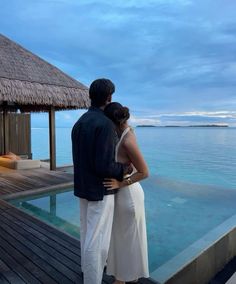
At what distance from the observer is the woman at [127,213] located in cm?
162

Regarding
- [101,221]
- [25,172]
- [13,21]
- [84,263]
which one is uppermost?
[13,21]

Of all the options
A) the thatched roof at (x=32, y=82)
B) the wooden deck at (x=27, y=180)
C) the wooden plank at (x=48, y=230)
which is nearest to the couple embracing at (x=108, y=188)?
the wooden plank at (x=48, y=230)

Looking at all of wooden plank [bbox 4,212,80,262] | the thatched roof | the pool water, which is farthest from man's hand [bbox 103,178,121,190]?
the thatched roof

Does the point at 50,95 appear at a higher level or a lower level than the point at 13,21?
lower

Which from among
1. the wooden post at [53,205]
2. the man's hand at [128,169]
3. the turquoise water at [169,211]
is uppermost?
the man's hand at [128,169]

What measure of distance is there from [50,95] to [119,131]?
15.0 feet

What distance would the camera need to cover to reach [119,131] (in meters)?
1.67

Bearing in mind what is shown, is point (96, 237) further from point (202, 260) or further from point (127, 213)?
point (202, 260)

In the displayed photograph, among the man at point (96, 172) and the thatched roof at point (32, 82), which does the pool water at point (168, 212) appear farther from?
the thatched roof at point (32, 82)

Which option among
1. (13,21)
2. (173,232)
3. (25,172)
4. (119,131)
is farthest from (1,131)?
(119,131)

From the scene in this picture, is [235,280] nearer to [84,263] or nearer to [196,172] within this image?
[84,263]

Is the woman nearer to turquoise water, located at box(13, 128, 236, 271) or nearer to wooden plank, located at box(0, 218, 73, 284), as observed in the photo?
wooden plank, located at box(0, 218, 73, 284)

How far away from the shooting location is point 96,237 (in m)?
1.54

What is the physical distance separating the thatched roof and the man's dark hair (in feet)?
13.6
